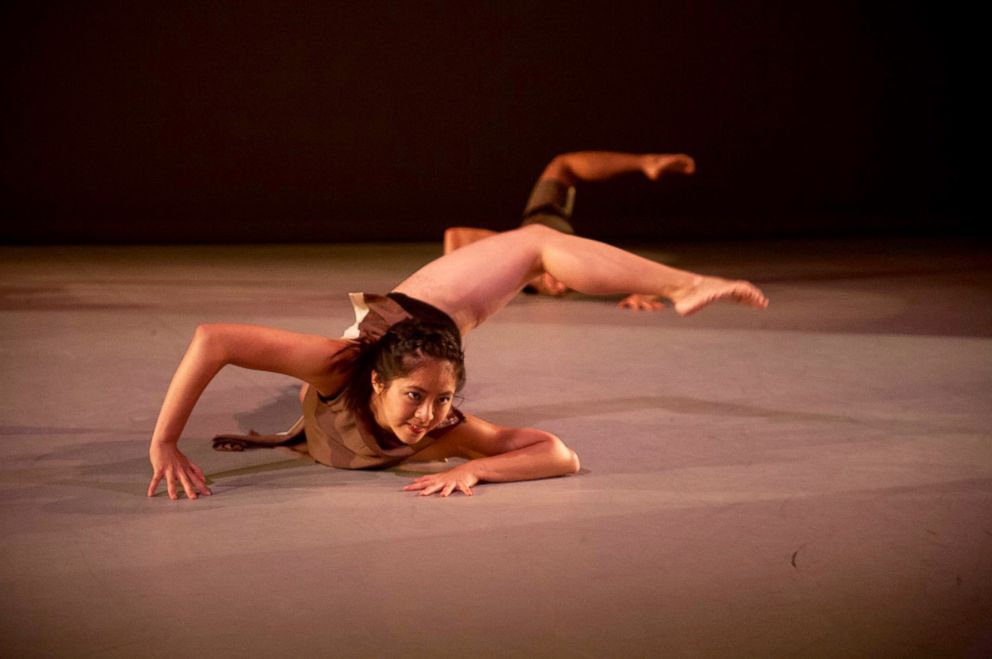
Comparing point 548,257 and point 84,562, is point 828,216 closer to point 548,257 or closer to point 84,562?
point 548,257

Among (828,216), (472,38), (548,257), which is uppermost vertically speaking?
(472,38)

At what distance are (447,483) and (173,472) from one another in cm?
54

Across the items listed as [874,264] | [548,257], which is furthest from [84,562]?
[874,264]

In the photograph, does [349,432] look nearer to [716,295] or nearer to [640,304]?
[716,295]

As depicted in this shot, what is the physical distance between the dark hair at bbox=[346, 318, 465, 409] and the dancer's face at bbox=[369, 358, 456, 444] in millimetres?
14

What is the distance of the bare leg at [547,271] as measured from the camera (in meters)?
2.79

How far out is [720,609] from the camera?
69.2 inches

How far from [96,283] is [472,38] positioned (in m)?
3.40

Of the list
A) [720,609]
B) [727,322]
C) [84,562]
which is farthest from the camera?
[727,322]

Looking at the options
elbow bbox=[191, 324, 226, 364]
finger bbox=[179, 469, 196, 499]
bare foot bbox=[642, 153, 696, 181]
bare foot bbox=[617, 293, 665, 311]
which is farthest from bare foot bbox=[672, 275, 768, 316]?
bare foot bbox=[617, 293, 665, 311]

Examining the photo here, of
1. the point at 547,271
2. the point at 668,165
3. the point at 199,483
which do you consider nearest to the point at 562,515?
the point at 199,483

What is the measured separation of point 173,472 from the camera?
2.32 metres

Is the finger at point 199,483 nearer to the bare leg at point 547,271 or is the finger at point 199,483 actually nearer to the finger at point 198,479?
the finger at point 198,479

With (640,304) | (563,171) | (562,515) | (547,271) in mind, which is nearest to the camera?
(562,515)
